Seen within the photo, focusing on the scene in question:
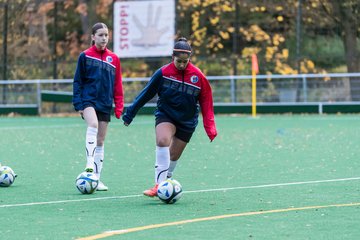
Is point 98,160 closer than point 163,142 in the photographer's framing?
No

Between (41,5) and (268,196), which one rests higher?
(41,5)

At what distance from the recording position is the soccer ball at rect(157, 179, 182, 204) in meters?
9.66

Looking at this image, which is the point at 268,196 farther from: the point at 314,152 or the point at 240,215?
the point at 314,152

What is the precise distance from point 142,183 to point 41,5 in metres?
26.9

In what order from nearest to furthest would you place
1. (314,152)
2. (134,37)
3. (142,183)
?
(142,183) → (314,152) → (134,37)

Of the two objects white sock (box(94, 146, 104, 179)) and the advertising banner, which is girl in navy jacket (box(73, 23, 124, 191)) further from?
the advertising banner

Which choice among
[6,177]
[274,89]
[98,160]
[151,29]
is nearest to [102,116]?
[98,160]

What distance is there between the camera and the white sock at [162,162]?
400 inches

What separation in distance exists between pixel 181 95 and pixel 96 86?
1476mm

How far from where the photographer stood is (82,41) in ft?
126

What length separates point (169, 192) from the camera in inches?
380

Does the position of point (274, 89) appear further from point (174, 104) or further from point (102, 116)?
point (174, 104)

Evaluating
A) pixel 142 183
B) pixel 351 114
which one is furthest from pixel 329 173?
pixel 351 114

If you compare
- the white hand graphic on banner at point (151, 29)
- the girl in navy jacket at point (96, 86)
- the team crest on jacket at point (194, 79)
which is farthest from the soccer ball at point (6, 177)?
the white hand graphic on banner at point (151, 29)
